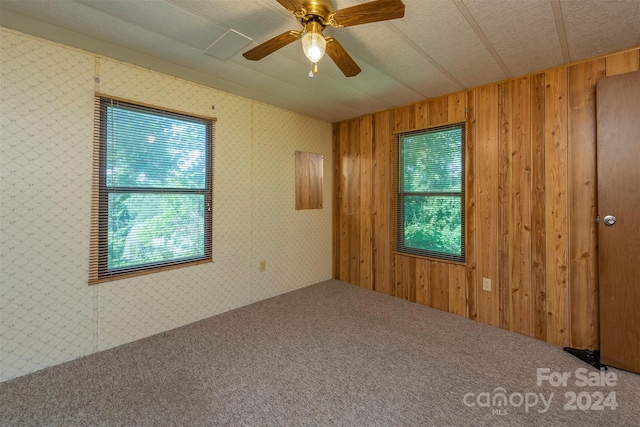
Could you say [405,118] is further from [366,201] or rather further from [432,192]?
[366,201]

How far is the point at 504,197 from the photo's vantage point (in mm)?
2752

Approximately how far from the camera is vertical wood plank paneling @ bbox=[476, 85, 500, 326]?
110 inches

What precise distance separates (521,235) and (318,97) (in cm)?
252

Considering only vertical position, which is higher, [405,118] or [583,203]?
[405,118]

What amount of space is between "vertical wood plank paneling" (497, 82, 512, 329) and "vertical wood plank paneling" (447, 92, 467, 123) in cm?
34

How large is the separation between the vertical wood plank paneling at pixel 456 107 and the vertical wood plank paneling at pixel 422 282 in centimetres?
163

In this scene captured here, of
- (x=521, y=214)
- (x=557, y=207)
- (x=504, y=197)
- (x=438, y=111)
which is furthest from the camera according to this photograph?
(x=438, y=111)

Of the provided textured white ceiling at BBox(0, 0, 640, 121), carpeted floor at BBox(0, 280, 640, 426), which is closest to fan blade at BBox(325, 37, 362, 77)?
textured white ceiling at BBox(0, 0, 640, 121)

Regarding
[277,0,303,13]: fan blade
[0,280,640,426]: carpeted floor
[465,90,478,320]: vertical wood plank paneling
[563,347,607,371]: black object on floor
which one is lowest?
[0,280,640,426]: carpeted floor

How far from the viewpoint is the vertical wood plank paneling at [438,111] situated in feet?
10.2

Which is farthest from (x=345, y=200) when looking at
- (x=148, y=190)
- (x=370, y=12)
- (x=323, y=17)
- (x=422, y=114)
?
(x=370, y=12)

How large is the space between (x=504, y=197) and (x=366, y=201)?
166 centimetres

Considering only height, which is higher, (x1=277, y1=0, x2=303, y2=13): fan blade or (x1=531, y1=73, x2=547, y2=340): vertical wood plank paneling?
(x1=277, y1=0, x2=303, y2=13): fan blade

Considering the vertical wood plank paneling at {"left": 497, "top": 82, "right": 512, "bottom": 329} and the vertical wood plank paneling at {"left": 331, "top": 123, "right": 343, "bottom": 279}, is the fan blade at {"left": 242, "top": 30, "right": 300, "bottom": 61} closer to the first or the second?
the vertical wood plank paneling at {"left": 497, "top": 82, "right": 512, "bottom": 329}
